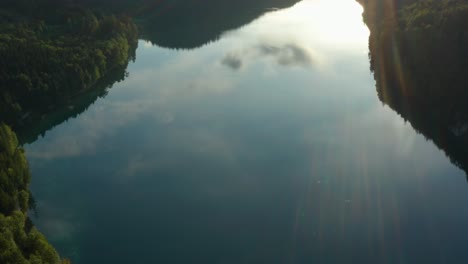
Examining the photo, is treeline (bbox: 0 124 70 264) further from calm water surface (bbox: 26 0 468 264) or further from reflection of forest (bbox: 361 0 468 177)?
reflection of forest (bbox: 361 0 468 177)

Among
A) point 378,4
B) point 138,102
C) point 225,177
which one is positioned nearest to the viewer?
point 225,177

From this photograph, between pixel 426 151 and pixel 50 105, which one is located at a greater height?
pixel 50 105

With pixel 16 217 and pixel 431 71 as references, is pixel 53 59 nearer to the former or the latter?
pixel 16 217

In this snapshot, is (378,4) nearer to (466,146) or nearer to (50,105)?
(466,146)

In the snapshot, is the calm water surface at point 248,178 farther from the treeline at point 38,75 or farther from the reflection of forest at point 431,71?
the treeline at point 38,75

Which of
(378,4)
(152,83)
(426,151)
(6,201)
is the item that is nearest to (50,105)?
(152,83)

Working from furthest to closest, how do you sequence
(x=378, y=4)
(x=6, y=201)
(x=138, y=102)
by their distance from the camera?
(x=378, y=4) → (x=138, y=102) → (x=6, y=201)

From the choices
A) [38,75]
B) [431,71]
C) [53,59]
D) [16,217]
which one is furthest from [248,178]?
[53,59]

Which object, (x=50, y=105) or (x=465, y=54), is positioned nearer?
(x=465, y=54)
